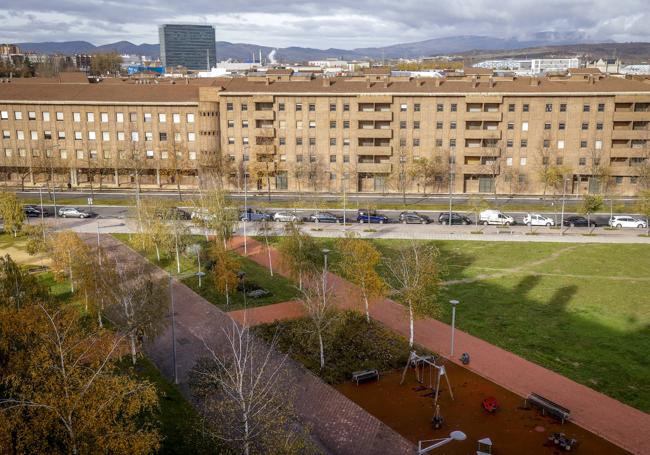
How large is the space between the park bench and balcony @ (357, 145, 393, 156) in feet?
185

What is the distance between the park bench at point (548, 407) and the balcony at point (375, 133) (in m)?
56.8

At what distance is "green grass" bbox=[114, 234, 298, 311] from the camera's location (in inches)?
1545

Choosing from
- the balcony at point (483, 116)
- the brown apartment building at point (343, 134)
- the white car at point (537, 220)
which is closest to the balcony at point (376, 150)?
the brown apartment building at point (343, 134)

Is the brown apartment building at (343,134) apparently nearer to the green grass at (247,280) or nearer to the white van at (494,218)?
the white van at (494,218)

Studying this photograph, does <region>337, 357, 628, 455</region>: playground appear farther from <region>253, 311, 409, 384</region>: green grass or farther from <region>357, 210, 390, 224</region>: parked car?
<region>357, 210, 390, 224</region>: parked car

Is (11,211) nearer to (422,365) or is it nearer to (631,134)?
(422,365)

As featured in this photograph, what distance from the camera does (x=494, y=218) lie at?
2437 inches

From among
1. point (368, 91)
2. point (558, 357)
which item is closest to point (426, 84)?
point (368, 91)

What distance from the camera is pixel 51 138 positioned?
3337 inches

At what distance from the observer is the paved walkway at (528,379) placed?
Result: 947 inches

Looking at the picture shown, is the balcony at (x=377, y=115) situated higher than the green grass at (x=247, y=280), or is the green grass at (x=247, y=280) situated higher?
the balcony at (x=377, y=115)

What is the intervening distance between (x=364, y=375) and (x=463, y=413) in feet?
16.2

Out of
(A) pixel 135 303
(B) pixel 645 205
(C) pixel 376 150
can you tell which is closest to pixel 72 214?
(C) pixel 376 150

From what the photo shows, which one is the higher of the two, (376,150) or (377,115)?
(377,115)
